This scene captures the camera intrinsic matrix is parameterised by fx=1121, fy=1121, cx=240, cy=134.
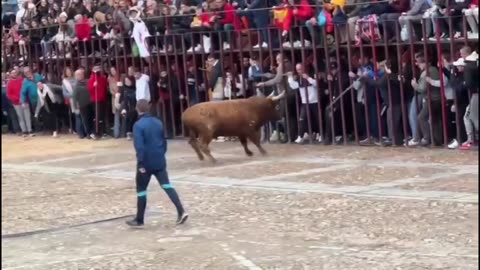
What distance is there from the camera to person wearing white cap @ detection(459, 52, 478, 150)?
19.7 meters

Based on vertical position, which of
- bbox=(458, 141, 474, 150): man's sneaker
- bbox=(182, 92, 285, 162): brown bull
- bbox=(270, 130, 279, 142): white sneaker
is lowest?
bbox=(458, 141, 474, 150): man's sneaker

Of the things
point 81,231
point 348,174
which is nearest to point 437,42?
point 348,174

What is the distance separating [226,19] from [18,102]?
8.07 meters

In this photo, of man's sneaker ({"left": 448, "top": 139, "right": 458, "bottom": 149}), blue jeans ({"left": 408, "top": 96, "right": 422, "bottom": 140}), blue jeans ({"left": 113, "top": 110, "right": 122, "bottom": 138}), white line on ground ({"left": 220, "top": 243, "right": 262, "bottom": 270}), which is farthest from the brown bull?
white line on ground ({"left": 220, "top": 243, "right": 262, "bottom": 270})

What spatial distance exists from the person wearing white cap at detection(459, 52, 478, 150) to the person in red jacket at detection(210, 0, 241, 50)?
6424mm

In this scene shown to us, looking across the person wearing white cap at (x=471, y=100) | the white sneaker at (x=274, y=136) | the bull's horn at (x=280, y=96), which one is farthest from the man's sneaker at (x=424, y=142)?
the white sneaker at (x=274, y=136)

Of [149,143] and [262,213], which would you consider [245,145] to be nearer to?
[262,213]

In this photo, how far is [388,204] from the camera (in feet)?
47.9

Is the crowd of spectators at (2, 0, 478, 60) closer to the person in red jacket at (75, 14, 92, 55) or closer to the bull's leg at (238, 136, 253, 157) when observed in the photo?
the person in red jacket at (75, 14, 92, 55)

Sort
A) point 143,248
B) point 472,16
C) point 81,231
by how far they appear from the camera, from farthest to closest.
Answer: point 472,16
point 81,231
point 143,248

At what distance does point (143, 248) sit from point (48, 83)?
19168 millimetres

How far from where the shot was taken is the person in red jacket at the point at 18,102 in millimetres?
30359

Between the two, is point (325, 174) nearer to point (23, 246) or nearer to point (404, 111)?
point (404, 111)

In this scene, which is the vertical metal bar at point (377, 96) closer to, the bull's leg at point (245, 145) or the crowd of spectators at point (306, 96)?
the crowd of spectators at point (306, 96)
